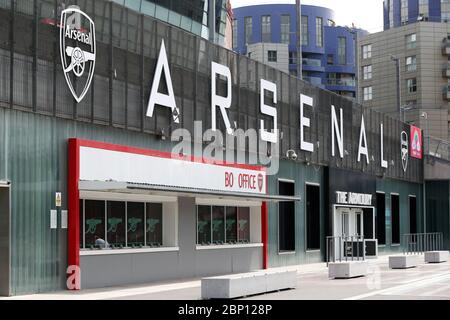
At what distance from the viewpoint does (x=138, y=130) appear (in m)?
25.8

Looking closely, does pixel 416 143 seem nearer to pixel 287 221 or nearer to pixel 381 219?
pixel 381 219

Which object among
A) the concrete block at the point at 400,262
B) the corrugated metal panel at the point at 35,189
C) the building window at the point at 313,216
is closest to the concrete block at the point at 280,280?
the corrugated metal panel at the point at 35,189

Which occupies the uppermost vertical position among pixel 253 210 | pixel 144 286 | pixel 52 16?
pixel 52 16

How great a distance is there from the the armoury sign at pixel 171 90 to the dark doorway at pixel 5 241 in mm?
3837

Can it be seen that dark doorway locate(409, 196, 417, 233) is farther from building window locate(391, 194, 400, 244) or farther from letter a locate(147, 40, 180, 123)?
letter a locate(147, 40, 180, 123)

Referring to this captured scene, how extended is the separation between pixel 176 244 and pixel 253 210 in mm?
6495

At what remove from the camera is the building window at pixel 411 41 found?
323 ft

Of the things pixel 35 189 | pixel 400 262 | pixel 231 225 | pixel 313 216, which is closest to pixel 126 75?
pixel 35 189

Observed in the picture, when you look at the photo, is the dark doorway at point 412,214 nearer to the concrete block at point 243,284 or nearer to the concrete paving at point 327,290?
the concrete paving at point 327,290

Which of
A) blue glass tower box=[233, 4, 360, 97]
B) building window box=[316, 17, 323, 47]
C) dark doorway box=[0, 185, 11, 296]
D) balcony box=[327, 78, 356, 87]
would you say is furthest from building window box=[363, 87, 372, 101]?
dark doorway box=[0, 185, 11, 296]


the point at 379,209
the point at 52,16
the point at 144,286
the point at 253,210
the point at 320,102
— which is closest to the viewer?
the point at 52,16

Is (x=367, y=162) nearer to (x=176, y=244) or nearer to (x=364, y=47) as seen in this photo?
(x=176, y=244)

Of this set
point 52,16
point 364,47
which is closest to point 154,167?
point 52,16

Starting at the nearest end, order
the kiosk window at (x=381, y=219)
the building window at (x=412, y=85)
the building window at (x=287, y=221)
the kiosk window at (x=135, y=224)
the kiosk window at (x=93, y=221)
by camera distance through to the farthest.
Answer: the kiosk window at (x=93, y=221) → the kiosk window at (x=135, y=224) → the building window at (x=287, y=221) → the kiosk window at (x=381, y=219) → the building window at (x=412, y=85)
